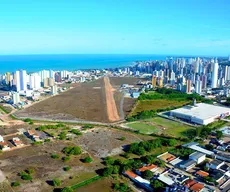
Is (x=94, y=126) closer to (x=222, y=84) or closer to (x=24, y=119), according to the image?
(x=24, y=119)

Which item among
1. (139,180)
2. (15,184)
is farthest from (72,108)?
(139,180)

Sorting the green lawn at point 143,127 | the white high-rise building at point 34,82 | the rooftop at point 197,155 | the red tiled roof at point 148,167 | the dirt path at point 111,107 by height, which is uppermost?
the white high-rise building at point 34,82

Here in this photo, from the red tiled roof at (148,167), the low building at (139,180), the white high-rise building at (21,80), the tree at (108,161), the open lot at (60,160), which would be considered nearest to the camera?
the low building at (139,180)

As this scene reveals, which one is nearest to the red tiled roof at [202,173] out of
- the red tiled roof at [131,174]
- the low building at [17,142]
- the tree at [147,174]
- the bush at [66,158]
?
the tree at [147,174]

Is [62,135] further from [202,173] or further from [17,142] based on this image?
[202,173]

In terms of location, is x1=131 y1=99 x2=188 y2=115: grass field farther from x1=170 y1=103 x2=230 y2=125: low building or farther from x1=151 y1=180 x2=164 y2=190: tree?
x1=151 y1=180 x2=164 y2=190: tree

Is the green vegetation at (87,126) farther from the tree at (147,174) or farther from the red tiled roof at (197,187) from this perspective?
the red tiled roof at (197,187)

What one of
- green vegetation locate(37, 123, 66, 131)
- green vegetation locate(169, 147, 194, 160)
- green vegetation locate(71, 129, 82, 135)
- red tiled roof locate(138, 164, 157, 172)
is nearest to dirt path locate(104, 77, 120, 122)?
green vegetation locate(71, 129, 82, 135)

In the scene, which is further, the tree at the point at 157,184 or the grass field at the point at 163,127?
the grass field at the point at 163,127
